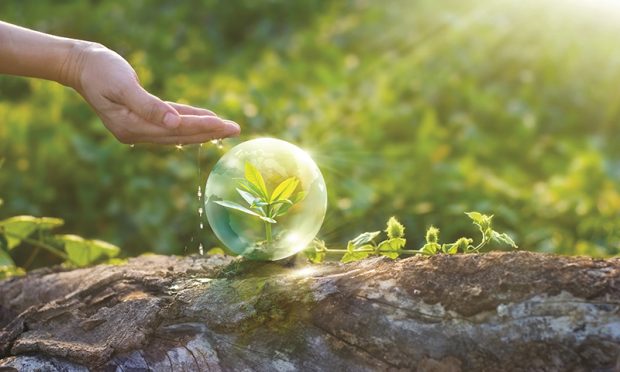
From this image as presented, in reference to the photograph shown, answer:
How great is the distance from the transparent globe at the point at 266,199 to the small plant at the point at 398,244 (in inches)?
6.0

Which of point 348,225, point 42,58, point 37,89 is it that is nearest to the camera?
point 42,58

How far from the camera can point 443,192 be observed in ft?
17.4

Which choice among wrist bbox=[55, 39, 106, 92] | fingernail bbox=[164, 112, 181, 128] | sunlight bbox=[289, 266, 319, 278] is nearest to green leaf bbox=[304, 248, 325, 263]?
sunlight bbox=[289, 266, 319, 278]

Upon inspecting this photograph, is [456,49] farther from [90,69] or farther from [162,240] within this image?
[90,69]

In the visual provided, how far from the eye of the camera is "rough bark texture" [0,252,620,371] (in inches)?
68.9

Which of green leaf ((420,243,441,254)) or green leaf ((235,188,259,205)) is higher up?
green leaf ((235,188,259,205))

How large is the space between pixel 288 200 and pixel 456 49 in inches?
210

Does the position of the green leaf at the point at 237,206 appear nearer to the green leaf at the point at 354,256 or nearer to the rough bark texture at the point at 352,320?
the rough bark texture at the point at 352,320

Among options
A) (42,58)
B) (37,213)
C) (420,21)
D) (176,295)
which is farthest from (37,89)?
(176,295)

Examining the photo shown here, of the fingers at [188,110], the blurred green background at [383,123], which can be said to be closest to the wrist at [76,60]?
the fingers at [188,110]

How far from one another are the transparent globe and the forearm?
500mm

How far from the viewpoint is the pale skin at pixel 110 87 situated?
2.13 m

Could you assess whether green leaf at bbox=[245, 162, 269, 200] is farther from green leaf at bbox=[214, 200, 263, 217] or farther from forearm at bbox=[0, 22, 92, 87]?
forearm at bbox=[0, 22, 92, 87]

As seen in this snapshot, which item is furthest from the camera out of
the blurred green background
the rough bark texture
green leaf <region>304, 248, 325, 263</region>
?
the blurred green background
